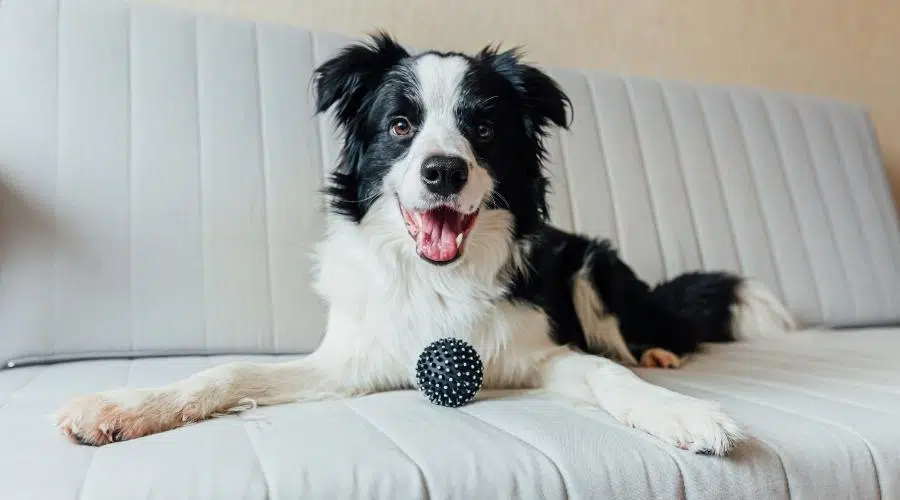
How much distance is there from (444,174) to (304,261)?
83 cm

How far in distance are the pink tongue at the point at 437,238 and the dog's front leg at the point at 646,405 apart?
1.10 feet

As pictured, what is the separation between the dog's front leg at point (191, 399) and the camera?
0.95 metres

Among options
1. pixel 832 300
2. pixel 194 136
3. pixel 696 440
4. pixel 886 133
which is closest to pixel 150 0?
pixel 194 136

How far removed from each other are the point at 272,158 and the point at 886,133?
311 cm

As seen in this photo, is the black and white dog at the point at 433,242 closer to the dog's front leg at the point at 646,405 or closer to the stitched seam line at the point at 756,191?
the dog's front leg at the point at 646,405

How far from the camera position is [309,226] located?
6.47ft

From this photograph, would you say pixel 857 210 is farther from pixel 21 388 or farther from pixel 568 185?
pixel 21 388

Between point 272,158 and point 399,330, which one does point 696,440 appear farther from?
point 272,158

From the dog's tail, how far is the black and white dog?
0.41 meters

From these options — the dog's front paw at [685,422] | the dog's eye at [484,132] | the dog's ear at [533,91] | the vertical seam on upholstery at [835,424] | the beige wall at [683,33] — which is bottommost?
the vertical seam on upholstery at [835,424]

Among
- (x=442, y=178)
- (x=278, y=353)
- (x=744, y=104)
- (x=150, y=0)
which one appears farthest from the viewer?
(x=744, y=104)

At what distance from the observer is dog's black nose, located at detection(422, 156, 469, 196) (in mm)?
1243

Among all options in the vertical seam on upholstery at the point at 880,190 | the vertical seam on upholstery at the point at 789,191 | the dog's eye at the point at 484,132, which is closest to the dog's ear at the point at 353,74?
the dog's eye at the point at 484,132

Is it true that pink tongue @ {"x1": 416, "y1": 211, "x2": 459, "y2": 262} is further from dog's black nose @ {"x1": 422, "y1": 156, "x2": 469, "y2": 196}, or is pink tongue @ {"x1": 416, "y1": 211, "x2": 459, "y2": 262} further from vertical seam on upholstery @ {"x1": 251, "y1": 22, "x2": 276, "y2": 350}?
→ vertical seam on upholstery @ {"x1": 251, "y1": 22, "x2": 276, "y2": 350}
